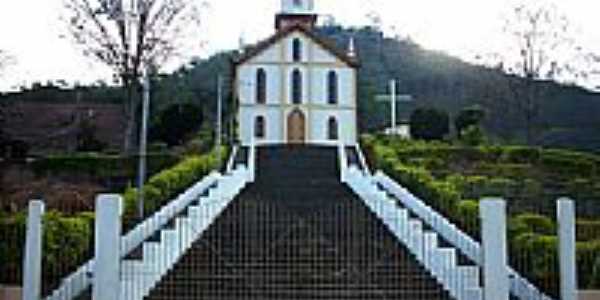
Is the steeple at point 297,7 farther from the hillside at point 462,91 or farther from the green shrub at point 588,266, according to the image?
the green shrub at point 588,266

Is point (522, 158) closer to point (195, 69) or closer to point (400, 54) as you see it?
point (195, 69)

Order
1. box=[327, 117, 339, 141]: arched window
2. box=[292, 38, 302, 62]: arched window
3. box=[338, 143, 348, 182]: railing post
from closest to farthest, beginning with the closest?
box=[338, 143, 348, 182]: railing post
box=[327, 117, 339, 141]: arched window
box=[292, 38, 302, 62]: arched window

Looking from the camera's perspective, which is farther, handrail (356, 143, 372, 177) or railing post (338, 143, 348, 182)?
handrail (356, 143, 372, 177)

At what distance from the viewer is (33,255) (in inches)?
513

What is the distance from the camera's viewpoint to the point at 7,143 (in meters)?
33.8

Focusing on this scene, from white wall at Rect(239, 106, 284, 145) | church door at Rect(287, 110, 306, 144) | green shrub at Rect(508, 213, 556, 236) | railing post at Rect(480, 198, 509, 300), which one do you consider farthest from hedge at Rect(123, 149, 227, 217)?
church door at Rect(287, 110, 306, 144)

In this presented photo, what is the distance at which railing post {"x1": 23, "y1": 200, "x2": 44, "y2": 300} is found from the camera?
1298 cm

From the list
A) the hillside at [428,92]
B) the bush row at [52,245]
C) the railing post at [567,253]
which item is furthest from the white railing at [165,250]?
the hillside at [428,92]

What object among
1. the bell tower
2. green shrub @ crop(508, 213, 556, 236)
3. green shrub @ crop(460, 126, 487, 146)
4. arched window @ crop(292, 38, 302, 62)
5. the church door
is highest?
the bell tower

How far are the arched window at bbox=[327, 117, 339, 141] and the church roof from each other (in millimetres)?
2840

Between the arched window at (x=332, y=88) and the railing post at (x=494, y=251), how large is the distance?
2951 centimetres

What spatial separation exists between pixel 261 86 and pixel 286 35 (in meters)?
2.71

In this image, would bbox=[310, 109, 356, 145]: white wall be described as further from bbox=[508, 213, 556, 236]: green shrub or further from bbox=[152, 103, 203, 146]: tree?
bbox=[508, 213, 556, 236]: green shrub

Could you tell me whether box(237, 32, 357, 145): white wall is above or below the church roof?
below
